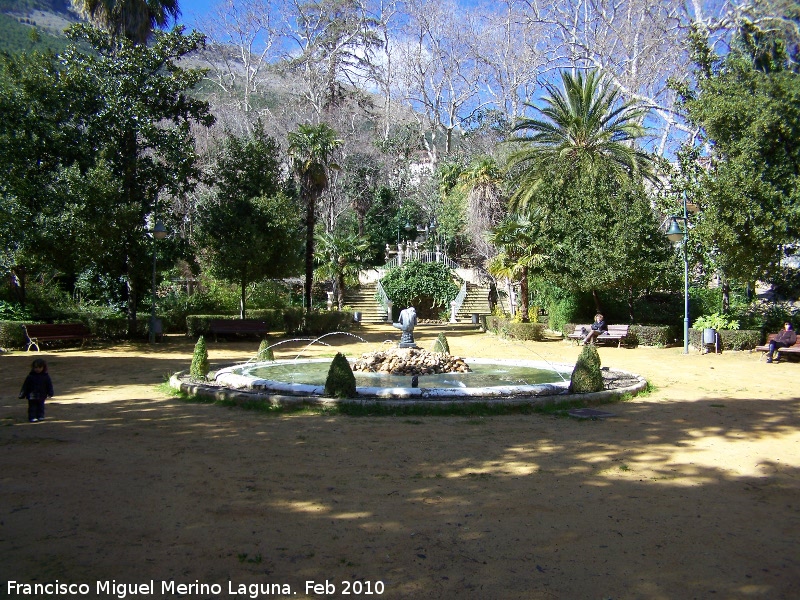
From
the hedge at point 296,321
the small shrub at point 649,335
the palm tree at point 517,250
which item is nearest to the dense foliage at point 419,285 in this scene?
the hedge at point 296,321

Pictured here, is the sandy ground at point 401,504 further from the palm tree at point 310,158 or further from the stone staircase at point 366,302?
the stone staircase at point 366,302

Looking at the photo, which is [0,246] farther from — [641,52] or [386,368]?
[641,52]

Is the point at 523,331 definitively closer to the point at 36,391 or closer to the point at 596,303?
the point at 596,303

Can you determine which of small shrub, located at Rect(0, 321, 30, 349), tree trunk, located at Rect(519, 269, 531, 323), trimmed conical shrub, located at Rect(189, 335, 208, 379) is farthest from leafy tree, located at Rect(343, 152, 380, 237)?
trimmed conical shrub, located at Rect(189, 335, 208, 379)

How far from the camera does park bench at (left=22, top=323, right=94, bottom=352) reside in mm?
18312

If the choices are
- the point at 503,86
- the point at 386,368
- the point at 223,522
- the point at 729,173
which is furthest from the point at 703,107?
the point at 503,86

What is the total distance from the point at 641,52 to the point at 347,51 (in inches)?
965

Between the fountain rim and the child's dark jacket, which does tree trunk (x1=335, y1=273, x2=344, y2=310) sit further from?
the child's dark jacket

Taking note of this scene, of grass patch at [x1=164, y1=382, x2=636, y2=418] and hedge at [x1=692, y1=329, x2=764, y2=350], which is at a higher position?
hedge at [x1=692, y1=329, x2=764, y2=350]

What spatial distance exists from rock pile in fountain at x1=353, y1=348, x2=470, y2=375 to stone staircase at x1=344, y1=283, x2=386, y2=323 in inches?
786

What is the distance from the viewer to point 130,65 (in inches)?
819

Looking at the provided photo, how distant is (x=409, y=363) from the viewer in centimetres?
1284

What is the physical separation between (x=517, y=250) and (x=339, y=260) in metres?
11.8

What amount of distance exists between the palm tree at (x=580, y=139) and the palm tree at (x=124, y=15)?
580 inches
